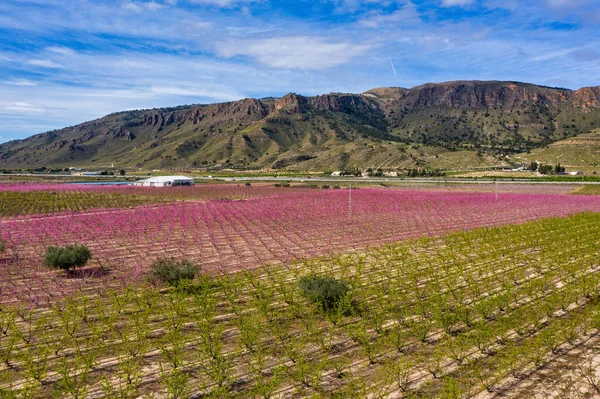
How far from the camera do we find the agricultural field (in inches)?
269

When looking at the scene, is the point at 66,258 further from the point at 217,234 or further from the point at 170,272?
the point at 217,234

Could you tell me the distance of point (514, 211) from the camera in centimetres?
3309

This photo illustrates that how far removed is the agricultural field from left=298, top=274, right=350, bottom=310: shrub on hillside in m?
0.06

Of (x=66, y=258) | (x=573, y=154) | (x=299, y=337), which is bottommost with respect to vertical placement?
(x=299, y=337)

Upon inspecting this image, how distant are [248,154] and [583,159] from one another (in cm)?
13438

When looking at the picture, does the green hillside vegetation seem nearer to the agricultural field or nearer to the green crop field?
the agricultural field

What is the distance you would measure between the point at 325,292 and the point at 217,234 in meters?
13.7

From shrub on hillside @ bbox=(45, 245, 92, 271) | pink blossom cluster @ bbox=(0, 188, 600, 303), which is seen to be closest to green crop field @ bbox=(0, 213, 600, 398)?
pink blossom cluster @ bbox=(0, 188, 600, 303)

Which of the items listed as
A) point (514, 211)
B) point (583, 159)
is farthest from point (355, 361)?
point (583, 159)

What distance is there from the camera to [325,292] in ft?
34.3

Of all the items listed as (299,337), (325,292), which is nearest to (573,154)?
(325,292)

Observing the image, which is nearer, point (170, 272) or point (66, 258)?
point (170, 272)

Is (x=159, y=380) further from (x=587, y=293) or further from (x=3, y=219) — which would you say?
(x=3, y=219)

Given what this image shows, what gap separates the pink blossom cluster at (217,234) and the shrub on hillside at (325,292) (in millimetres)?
4818
